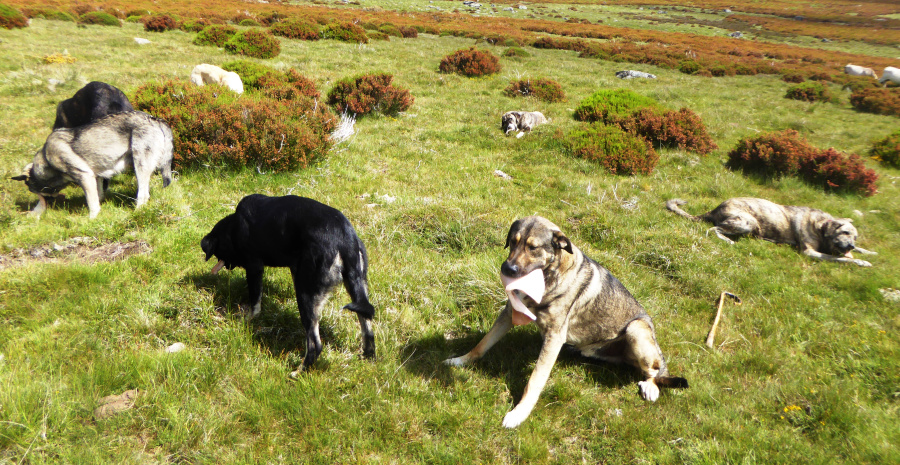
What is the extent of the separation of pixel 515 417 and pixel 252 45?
1970cm

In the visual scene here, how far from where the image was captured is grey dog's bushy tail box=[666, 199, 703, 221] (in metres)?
8.03

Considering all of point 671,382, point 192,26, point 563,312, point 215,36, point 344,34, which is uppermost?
point 192,26

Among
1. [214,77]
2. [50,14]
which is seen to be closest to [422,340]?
[214,77]

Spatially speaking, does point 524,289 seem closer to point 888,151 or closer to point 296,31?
point 888,151

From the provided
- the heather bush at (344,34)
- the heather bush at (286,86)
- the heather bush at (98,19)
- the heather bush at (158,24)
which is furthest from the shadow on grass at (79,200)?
the heather bush at (98,19)

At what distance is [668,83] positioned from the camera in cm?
2120

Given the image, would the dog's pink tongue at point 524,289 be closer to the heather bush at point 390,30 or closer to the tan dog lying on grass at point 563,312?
the tan dog lying on grass at point 563,312

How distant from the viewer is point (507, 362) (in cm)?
407

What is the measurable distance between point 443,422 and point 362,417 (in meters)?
0.65

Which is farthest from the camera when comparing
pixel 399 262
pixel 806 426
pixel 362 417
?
pixel 399 262

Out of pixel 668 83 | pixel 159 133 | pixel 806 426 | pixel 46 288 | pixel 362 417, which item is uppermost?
pixel 668 83

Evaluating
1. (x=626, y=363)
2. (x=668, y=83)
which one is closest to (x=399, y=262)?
(x=626, y=363)

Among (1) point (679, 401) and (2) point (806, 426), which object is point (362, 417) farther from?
(2) point (806, 426)

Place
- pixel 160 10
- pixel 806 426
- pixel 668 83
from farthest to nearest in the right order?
pixel 160 10
pixel 668 83
pixel 806 426
